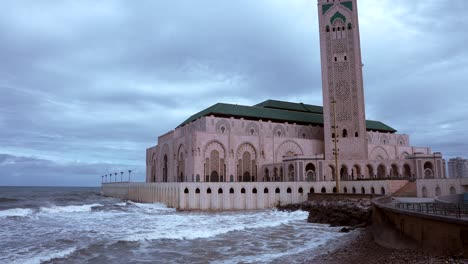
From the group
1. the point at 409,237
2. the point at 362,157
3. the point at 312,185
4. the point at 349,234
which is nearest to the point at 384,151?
the point at 362,157

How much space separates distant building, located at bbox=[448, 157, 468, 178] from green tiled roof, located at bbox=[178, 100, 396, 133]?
11.7 metres

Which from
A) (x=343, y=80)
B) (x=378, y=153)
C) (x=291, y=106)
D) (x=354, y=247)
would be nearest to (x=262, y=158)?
(x=343, y=80)

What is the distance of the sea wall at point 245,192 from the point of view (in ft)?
125

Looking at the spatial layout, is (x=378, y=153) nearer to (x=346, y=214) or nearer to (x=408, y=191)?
(x=408, y=191)

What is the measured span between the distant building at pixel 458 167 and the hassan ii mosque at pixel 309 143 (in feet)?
39.4

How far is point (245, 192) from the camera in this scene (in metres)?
40.2

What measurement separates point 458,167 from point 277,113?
109ft

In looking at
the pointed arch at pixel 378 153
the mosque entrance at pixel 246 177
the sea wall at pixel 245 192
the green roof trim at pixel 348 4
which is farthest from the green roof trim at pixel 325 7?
the sea wall at pixel 245 192

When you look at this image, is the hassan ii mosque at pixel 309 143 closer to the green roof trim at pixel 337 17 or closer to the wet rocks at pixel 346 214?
the green roof trim at pixel 337 17

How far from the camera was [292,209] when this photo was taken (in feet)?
124

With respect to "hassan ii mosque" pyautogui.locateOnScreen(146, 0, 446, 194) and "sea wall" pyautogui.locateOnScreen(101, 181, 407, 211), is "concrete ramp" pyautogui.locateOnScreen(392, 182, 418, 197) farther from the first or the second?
"hassan ii mosque" pyautogui.locateOnScreen(146, 0, 446, 194)

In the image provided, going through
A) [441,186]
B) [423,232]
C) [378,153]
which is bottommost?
[423,232]

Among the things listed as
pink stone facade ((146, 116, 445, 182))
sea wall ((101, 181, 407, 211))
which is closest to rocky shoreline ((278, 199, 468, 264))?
sea wall ((101, 181, 407, 211))

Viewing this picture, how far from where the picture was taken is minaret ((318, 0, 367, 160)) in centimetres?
5250
